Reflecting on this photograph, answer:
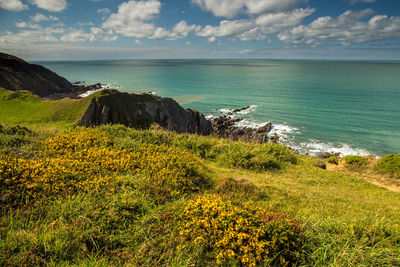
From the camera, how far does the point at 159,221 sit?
Answer: 4.47 metres

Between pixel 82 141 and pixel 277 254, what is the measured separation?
8.30 m

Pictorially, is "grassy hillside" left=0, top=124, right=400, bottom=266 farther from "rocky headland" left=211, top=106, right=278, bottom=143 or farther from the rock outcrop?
the rock outcrop

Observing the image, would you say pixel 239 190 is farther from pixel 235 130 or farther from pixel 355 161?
pixel 235 130

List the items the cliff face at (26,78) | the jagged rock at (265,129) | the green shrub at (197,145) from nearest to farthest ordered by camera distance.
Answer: the green shrub at (197,145), the jagged rock at (265,129), the cliff face at (26,78)

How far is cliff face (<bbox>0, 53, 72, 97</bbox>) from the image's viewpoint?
72250 millimetres

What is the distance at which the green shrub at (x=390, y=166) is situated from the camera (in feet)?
52.5

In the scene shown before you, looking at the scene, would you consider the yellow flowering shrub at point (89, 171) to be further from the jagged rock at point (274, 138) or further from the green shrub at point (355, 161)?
the jagged rock at point (274, 138)

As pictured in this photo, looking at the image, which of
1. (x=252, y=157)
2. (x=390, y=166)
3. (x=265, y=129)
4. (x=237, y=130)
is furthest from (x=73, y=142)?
(x=265, y=129)

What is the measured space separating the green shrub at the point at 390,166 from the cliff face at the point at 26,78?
3740 inches

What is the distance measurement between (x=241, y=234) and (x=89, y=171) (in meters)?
4.62

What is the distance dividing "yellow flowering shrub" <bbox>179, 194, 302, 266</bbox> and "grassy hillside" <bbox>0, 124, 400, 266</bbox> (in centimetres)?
2

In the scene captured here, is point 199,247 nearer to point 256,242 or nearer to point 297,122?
point 256,242

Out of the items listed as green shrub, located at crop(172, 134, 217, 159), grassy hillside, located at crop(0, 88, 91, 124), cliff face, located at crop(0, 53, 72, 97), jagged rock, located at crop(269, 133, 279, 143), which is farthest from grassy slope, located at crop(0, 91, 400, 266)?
cliff face, located at crop(0, 53, 72, 97)

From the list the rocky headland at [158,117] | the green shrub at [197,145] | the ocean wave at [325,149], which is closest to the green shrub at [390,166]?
the rocky headland at [158,117]
